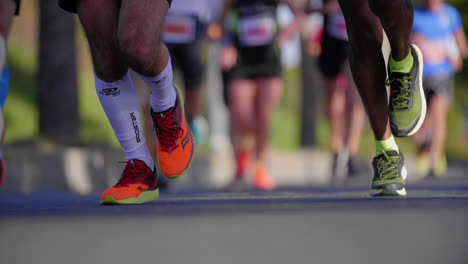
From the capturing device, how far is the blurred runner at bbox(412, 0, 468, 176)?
820 cm

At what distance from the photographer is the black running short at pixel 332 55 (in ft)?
24.0

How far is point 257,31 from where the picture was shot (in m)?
7.31

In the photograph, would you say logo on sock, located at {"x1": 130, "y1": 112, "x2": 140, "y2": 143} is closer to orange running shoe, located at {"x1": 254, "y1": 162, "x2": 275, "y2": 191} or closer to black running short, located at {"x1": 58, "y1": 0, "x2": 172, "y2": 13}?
black running short, located at {"x1": 58, "y1": 0, "x2": 172, "y2": 13}

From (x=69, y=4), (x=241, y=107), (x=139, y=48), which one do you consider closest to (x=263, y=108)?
(x=241, y=107)

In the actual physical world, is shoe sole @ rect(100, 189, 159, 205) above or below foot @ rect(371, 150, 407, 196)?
below

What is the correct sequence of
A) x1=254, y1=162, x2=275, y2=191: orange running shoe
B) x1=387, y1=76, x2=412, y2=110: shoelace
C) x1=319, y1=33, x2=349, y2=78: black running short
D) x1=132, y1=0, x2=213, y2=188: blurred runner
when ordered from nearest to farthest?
x1=387, y1=76, x2=412, y2=110: shoelace
x1=132, y1=0, x2=213, y2=188: blurred runner
x1=254, y1=162, x2=275, y2=191: orange running shoe
x1=319, y1=33, x2=349, y2=78: black running short

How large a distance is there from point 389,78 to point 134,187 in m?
1.28

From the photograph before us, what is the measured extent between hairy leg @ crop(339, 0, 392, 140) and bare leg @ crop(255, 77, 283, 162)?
3212 millimetres

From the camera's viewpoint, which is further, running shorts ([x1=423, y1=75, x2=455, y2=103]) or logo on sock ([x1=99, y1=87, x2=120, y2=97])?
running shorts ([x1=423, y1=75, x2=455, y2=103])

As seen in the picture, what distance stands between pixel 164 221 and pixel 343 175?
487 cm

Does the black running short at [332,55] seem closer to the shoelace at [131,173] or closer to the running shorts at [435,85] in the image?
the running shorts at [435,85]

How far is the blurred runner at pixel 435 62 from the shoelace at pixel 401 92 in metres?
4.33

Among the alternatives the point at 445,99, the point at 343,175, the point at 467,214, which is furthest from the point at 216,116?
the point at 467,214

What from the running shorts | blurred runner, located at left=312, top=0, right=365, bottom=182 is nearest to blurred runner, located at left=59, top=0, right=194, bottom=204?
blurred runner, located at left=312, top=0, right=365, bottom=182
